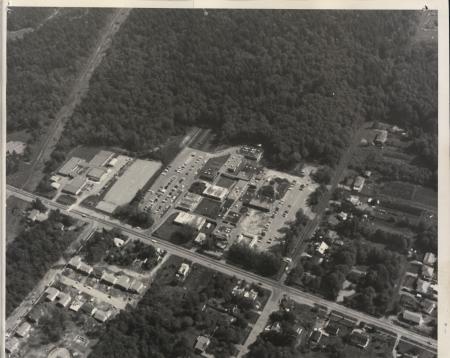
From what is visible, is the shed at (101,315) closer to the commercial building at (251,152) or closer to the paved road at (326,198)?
the paved road at (326,198)

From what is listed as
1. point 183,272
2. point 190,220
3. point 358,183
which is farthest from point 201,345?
point 358,183

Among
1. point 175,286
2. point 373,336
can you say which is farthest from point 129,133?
point 373,336

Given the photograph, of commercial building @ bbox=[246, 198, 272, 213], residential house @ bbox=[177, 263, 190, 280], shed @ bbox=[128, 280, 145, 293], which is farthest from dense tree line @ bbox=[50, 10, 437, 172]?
shed @ bbox=[128, 280, 145, 293]

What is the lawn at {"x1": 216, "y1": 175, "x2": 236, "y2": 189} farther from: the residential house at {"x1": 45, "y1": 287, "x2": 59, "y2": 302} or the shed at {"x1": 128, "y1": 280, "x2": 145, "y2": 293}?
the residential house at {"x1": 45, "y1": 287, "x2": 59, "y2": 302}

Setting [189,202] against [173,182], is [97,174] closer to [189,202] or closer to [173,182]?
[173,182]

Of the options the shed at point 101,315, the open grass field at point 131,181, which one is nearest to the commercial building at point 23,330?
the shed at point 101,315

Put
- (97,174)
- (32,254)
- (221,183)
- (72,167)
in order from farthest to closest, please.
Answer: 1. (72,167)
2. (97,174)
3. (221,183)
4. (32,254)

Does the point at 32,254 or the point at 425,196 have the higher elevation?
the point at 425,196
